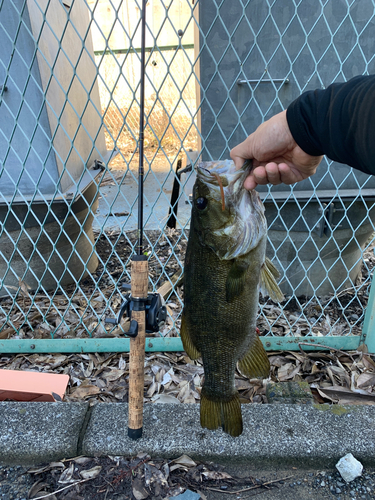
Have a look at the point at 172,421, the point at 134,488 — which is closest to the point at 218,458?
the point at 172,421

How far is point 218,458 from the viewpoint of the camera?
2.00 meters

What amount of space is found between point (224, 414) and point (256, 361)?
0.99 feet

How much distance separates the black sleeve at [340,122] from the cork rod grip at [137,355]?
3.16 feet

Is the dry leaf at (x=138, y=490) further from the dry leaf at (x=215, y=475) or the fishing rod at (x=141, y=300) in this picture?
the fishing rod at (x=141, y=300)

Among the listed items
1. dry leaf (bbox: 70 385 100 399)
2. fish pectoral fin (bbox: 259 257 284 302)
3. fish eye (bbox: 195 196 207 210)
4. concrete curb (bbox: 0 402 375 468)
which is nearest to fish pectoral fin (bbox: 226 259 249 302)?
fish pectoral fin (bbox: 259 257 284 302)

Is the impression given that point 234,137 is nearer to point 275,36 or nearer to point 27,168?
Answer: point 275,36

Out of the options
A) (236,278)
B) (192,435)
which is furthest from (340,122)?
(192,435)

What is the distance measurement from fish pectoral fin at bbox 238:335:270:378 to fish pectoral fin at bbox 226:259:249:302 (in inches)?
12.2

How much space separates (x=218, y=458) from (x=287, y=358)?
1205mm

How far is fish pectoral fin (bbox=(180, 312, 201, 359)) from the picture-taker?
63.6 inches

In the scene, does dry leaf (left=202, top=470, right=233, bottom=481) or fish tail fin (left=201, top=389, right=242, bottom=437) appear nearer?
fish tail fin (left=201, top=389, right=242, bottom=437)

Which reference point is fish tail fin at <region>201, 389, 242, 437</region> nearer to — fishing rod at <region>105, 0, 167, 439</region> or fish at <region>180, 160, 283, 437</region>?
fish at <region>180, 160, 283, 437</region>

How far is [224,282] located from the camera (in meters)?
1.50

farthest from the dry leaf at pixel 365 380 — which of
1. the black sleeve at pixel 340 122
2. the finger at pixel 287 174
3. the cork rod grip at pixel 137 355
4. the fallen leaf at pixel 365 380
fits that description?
the black sleeve at pixel 340 122
